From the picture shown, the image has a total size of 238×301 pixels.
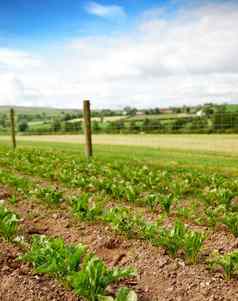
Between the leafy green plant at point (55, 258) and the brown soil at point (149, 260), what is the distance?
558 mm

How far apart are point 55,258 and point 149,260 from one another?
111cm

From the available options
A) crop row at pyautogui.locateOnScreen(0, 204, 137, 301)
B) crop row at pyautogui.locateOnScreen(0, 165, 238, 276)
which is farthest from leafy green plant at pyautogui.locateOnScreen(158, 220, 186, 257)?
crop row at pyautogui.locateOnScreen(0, 204, 137, 301)

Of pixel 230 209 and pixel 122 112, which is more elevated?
pixel 122 112

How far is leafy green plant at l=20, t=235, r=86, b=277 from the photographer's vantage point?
12.2ft

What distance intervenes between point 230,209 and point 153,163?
20.0ft

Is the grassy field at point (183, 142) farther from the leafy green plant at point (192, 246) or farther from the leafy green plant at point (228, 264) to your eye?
the leafy green plant at point (228, 264)

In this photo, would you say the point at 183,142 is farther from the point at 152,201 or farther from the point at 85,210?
the point at 85,210

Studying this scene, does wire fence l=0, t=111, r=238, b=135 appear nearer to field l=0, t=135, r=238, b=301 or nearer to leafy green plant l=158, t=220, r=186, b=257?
field l=0, t=135, r=238, b=301

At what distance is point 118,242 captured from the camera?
502 centimetres

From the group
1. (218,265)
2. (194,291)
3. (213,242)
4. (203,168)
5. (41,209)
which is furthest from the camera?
(203,168)

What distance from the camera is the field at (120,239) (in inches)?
142

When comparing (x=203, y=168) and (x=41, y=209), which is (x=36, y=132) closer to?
(x=203, y=168)

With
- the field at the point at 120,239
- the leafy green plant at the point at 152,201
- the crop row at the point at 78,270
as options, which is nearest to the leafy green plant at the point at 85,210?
the field at the point at 120,239

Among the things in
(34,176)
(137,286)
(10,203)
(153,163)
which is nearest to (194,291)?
(137,286)
